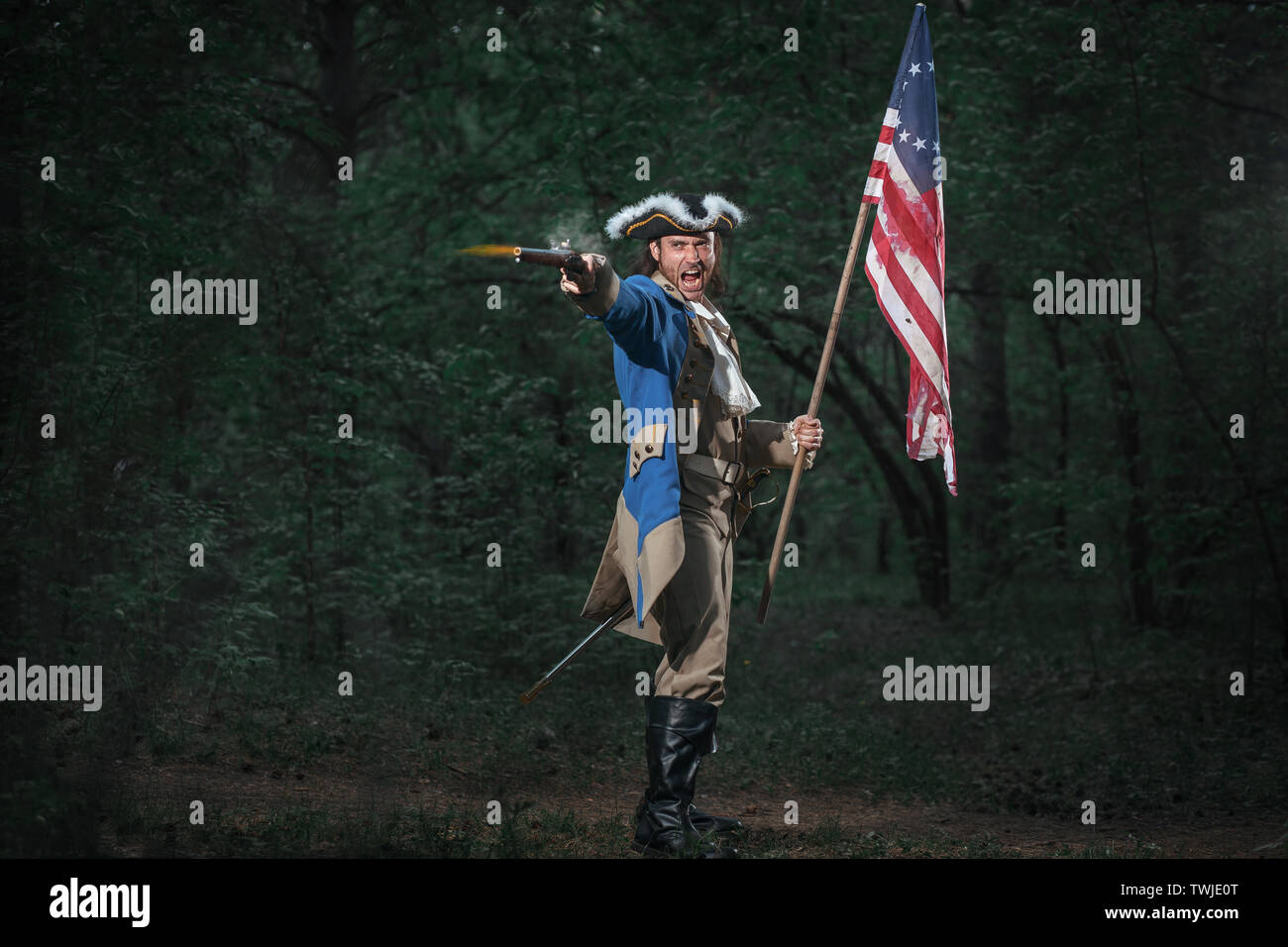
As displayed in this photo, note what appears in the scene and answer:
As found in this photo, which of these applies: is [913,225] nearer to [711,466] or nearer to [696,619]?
[711,466]

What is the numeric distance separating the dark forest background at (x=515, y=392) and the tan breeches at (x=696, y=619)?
1.45 metres

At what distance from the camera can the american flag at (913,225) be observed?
5977mm

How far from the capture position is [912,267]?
6039 mm

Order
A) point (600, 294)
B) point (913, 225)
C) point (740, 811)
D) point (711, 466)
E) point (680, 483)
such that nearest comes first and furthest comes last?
point (600, 294) < point (680, 483) < point (711, 466) < point (913, 225) < point (740, 811)

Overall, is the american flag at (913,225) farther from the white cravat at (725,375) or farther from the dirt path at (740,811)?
the dirt path at (740,811)

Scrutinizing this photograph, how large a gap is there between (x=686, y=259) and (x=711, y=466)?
96 centimetres

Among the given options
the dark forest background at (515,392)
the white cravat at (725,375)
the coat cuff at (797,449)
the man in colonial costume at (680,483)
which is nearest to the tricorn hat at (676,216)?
the man in colonial costume at (680,483)

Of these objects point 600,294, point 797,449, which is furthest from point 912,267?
point 600,294

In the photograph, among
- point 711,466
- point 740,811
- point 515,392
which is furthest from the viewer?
point 515,392

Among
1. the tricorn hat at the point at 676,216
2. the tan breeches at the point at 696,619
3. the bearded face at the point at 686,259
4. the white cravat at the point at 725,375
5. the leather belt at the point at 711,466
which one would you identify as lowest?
the tan breeches at the point at 696,619

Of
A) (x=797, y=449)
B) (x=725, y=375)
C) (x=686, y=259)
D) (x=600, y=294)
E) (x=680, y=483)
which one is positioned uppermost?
(x=686, y=259)

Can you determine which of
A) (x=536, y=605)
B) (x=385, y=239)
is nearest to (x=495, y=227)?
(x=385, y=239)

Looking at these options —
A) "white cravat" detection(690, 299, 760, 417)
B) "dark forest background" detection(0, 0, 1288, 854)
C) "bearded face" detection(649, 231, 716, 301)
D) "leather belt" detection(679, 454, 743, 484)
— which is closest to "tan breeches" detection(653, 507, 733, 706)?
"leather belt" detection(679, 454, 743, 484)

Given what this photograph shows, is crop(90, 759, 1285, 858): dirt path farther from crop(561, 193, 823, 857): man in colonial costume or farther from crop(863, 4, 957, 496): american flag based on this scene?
crop(863, 4, 957, 496): american flag
